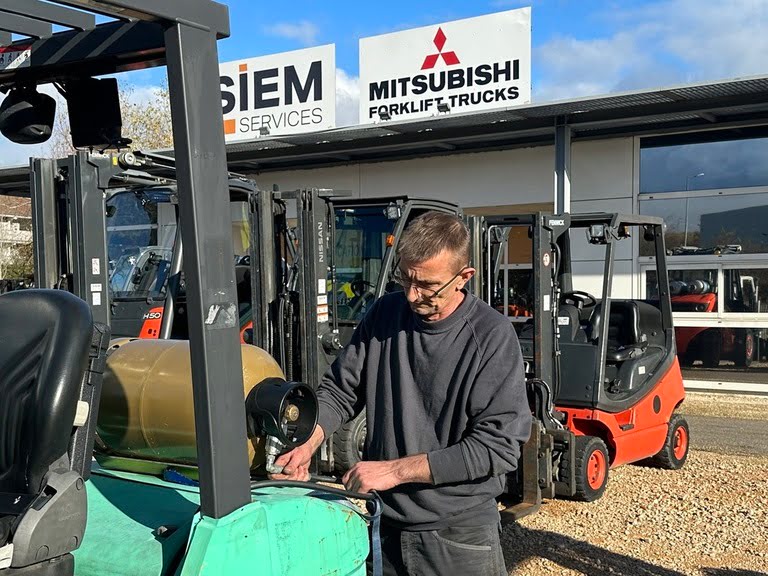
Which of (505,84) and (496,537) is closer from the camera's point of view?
(496,537)

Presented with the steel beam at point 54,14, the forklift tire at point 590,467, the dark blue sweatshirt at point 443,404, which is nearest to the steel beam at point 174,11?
the steel beam at point 54,14

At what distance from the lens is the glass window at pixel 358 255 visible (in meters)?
7.46

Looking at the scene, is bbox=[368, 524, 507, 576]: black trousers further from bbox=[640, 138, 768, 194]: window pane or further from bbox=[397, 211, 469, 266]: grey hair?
bbox=[640, 138, 768, 194]: window pane

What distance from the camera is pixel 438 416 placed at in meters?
2.75

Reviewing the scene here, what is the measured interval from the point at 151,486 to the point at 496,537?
3.58 feet

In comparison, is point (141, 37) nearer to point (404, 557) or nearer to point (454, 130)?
point (404, 557)

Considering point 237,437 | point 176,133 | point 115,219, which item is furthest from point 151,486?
point 115,219

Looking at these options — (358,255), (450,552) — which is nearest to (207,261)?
(450,552)

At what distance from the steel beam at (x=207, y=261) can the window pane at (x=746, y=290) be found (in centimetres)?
1228

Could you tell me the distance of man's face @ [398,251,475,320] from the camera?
2674 mm

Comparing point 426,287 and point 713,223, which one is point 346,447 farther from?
point 713,223

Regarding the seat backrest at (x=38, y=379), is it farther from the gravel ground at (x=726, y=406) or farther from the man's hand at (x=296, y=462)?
the gravel ground at (x=726, y=406)

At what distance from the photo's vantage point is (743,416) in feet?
38.6

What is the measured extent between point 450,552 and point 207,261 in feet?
4.17
